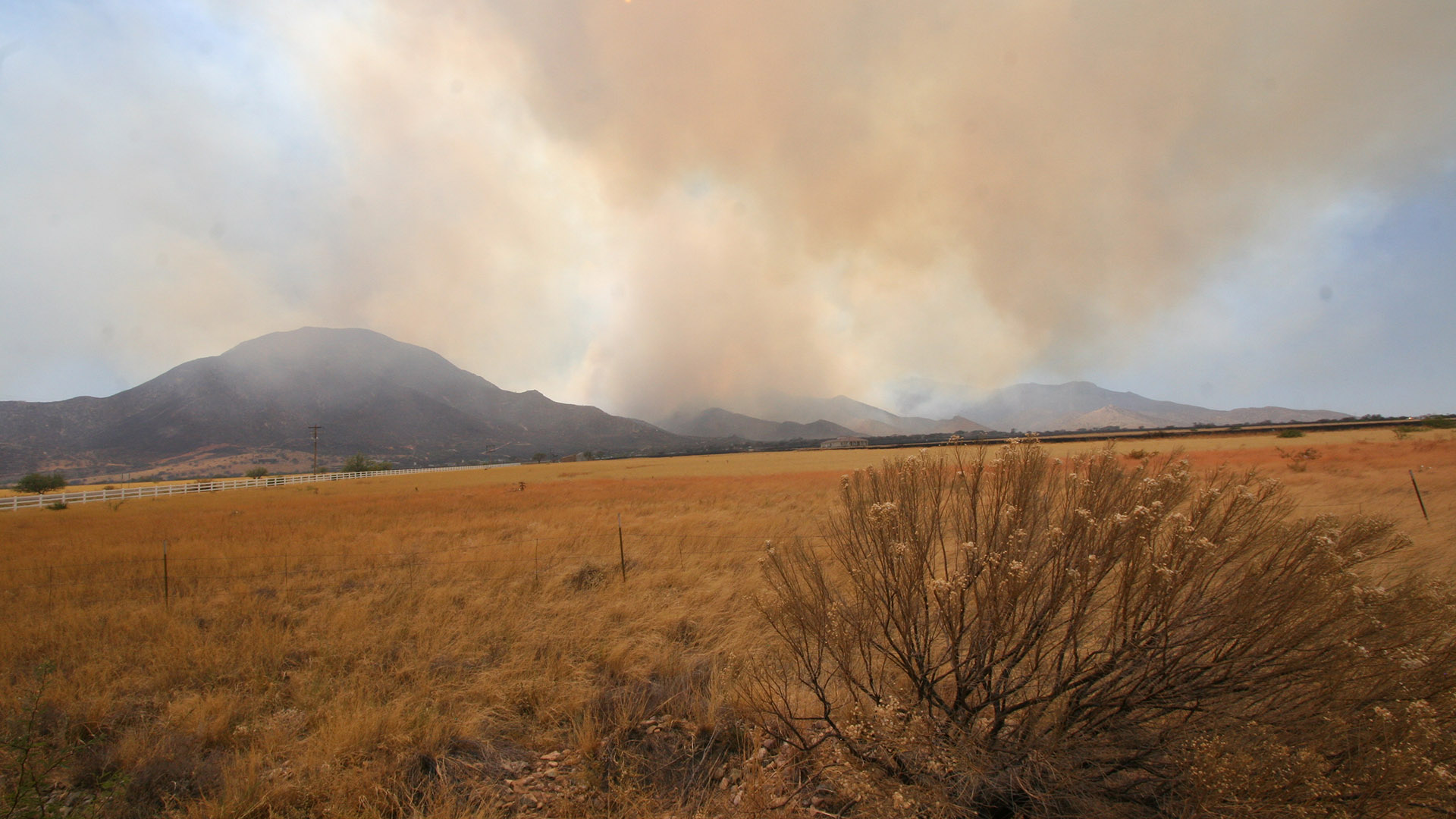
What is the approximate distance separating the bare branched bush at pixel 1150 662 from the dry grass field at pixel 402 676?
84cm

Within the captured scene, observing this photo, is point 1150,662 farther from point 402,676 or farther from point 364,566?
point 364,566

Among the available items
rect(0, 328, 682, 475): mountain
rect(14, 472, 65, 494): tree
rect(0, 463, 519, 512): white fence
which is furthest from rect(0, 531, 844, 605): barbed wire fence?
rect(0, 328, 682, 475): mountain

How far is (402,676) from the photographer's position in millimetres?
5922

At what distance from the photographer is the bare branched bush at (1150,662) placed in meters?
2.50

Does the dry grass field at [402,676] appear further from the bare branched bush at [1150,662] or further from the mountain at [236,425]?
the mountain at [236,425]

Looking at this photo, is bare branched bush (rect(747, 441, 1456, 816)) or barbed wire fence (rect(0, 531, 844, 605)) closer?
bare branched bush (rect(747, 441, 1456, 816))

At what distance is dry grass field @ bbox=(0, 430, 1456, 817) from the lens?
3.92 m

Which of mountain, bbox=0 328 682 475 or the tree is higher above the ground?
mountain, bbox=0 328 682 475

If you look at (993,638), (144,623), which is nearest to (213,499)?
(144,623)

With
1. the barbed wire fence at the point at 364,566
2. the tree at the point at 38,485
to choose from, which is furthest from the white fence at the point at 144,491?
the barbed wire fence at the point at 364,566

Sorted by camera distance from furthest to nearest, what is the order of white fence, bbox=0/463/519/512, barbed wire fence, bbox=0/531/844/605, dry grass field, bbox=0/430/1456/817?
white fence, bbox=0/463/519/512 < barbed wire fence, bbox=0/531/844/605 < dry grass field, bbox=0/430/1456/817

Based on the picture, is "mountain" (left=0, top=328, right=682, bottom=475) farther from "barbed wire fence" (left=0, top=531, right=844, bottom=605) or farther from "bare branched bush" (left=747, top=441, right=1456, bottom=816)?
"bare branched bush" (left=747, top=441, right=1456, bottom=816)

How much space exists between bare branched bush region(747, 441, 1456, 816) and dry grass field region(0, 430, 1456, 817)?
84 cm

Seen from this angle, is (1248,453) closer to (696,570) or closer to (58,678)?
(696,570)
